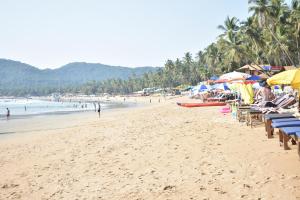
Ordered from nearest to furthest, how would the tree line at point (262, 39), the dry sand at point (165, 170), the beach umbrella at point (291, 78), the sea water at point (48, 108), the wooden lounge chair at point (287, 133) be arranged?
1. the dry sand at point (165, 170)
2. the wooden lounge chair at point (287, 133)
3. the beach umbrella at point (291, 78)
4. the tree line at point (262, 39)
5. the sea water at point (48, 108)

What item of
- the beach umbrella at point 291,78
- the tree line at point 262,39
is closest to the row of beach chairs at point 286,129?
the beach umbrella at point 291,78

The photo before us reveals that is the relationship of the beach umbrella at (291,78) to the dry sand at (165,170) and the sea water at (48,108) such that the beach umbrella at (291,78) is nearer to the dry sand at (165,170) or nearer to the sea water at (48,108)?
the dry sand at (165,170)

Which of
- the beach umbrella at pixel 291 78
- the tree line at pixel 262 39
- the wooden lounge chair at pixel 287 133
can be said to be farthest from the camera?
the tree line at pixel 262 39

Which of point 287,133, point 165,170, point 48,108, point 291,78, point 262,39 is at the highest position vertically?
point 262,39

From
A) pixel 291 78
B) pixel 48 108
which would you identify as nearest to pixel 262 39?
pixel 291 78

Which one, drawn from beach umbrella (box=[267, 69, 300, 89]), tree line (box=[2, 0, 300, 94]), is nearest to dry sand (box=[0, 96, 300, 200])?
beach umbrella (box=[267, 69, 300, 89])

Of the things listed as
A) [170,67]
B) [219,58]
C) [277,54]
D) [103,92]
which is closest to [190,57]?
[170,67]

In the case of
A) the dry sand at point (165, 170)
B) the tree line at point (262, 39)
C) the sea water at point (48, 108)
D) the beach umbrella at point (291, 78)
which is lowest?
the sea water at point (48, 108)

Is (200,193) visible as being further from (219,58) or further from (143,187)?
(219,58)

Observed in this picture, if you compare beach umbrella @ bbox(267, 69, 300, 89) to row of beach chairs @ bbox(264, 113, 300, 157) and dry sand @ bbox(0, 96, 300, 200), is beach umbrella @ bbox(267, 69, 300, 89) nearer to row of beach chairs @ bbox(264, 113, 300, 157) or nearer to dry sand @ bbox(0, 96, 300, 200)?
row of beach chairs @ bbox(264, 113, 300, 157)

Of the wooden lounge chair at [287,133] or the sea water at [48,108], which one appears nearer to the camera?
the wooden lounge chair at [287,133]

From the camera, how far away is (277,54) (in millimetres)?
43219

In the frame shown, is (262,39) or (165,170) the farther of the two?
(262,39)

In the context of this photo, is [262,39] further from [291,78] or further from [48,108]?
[48,108]
